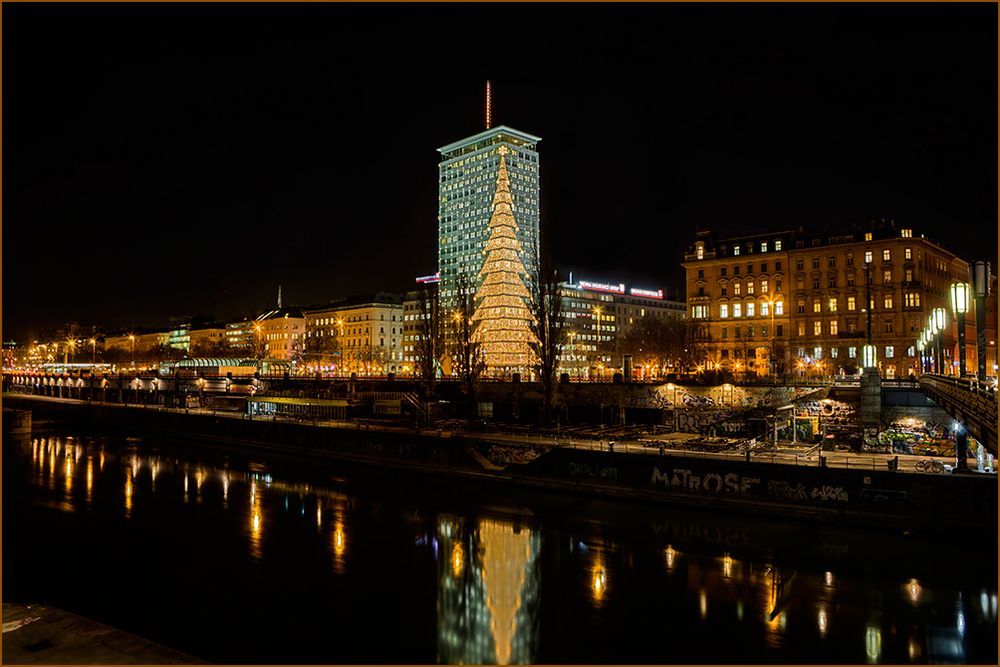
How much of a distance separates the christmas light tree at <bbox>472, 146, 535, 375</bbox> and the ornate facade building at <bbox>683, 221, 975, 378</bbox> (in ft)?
92.7

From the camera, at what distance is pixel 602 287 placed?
604 ft

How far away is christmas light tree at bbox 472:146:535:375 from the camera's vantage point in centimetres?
8944

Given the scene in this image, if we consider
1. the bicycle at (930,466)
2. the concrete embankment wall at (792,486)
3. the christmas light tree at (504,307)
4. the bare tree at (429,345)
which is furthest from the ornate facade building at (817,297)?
the bicycle at (930,466)

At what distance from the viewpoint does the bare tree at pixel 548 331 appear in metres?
55.4

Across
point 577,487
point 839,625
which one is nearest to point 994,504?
point 839,625

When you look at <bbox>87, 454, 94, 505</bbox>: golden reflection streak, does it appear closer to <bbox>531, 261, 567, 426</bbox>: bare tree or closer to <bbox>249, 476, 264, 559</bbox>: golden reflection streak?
<bbox>249, 476, 264, 559</bbox>: golden reflection streak

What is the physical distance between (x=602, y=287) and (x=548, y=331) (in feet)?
427

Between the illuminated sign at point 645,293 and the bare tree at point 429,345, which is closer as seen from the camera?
the bare tree at point 429,345

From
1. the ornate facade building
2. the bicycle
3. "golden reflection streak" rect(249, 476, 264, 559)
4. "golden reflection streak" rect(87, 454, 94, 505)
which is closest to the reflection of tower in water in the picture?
"golden reflection streak" rect(249, 476, 264, 559)

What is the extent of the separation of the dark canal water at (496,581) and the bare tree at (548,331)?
17.8 m

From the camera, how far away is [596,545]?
28.5 meters

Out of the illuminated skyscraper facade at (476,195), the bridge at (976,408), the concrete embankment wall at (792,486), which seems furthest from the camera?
the illuminated skyscraper facade at (476,195)

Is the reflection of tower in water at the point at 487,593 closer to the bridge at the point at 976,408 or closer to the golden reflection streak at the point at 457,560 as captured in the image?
the golden reflection streak at the point at 457,560

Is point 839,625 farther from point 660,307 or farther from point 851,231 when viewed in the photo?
point 660,307
